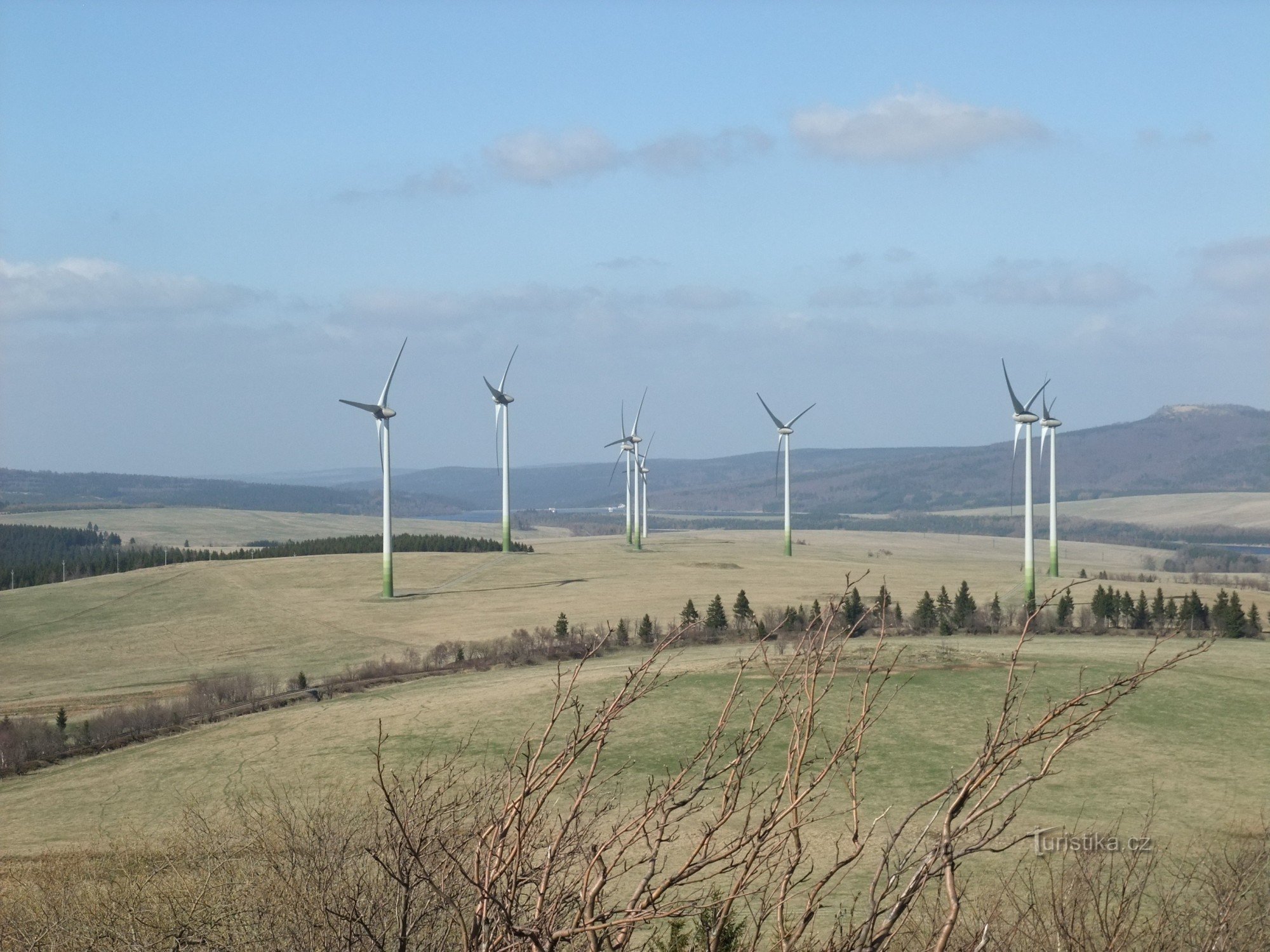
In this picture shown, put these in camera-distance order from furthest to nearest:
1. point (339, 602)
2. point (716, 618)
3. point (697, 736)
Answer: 1. point (339, 602)
2. point (716, 618)
3. point (697, 736)

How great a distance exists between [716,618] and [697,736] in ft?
88.1

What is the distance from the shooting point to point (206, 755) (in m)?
39.9

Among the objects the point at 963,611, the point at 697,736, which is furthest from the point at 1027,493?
the point at 697,736

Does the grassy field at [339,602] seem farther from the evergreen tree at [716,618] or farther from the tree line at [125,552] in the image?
the tree line at [125,552]

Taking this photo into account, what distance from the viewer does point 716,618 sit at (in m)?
65.8

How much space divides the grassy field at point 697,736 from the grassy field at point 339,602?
13.4 meters

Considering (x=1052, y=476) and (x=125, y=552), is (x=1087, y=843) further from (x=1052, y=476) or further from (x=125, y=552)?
(x=125, y=552)

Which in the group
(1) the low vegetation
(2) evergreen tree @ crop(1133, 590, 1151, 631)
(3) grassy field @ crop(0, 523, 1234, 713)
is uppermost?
(1) the low vegetation

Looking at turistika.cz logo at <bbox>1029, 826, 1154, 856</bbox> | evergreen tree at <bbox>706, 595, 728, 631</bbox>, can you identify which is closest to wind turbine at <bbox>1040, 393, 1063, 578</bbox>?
evergreen tree at <bbox>706, 595, 728, 631</bbox>

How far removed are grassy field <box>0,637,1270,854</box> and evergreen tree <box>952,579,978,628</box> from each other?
44.3 feet

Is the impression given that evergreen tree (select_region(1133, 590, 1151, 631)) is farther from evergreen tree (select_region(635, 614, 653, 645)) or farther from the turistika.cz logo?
the turistika.cz logo

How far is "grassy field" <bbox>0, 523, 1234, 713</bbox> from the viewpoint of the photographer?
64750 millimetres

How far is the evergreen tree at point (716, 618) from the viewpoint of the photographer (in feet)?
214

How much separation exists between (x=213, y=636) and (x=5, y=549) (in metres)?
96.0
